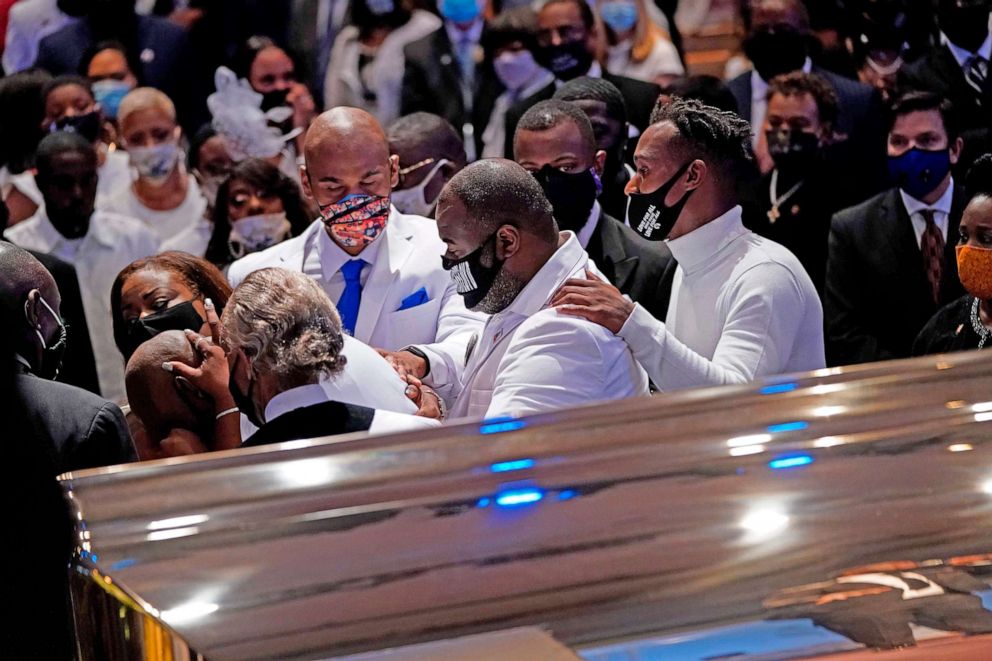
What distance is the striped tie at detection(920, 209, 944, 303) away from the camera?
4.00 m

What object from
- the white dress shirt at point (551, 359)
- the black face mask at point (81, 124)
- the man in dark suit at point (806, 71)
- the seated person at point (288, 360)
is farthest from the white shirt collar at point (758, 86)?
the seated person at point (288, 360)

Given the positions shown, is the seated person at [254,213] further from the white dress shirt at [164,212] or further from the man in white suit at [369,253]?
the man in white suit at [369,253]

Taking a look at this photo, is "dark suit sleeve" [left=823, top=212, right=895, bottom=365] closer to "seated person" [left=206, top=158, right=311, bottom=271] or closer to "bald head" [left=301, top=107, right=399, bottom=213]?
"bald head" [left=301, top=107, right=399, bottom=213]

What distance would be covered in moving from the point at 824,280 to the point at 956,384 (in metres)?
3.41

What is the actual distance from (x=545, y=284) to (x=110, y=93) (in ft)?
13.0

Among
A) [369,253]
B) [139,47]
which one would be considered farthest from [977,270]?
[139,47]

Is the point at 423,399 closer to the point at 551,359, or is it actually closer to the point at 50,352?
the point at 551,359

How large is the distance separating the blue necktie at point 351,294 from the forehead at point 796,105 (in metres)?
1.85

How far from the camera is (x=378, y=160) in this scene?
127 inches

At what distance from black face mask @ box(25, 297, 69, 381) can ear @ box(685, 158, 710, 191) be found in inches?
50.5

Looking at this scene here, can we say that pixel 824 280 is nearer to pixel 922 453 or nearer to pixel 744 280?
pixel 744 280

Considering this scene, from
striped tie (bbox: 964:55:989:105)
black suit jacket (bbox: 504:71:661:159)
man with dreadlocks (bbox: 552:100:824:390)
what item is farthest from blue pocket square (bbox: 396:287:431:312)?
striped tie (bbox: 964:55:989:105)

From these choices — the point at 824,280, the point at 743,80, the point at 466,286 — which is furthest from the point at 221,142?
the point at 466,286

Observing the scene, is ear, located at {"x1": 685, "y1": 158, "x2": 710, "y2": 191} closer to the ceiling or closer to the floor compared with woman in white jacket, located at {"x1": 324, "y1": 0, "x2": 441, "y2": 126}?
closer to the floor
